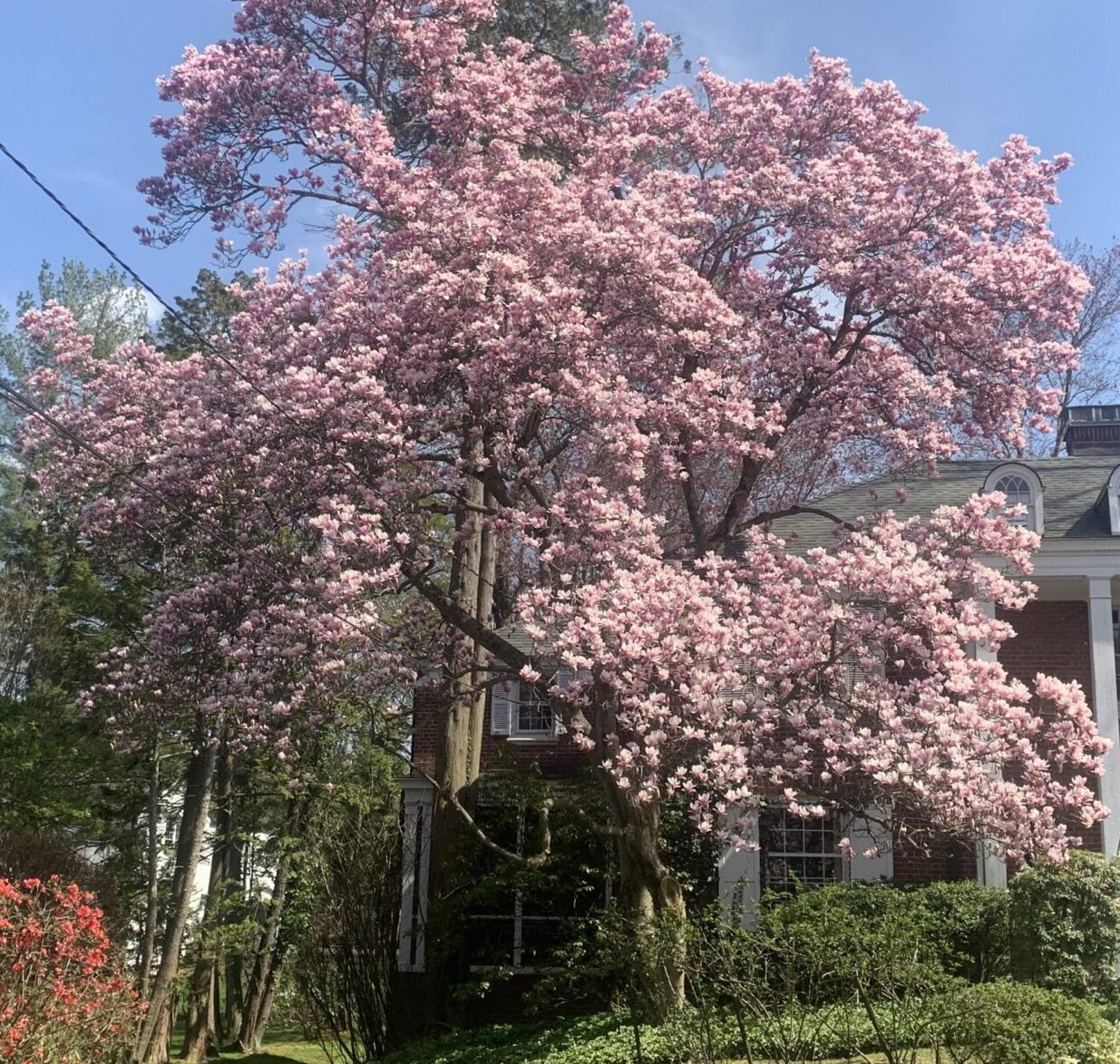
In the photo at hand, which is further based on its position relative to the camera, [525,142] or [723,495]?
[723,495]

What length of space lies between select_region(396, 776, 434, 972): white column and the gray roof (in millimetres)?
6287

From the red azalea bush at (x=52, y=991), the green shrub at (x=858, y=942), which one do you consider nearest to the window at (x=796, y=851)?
the green shrub at (x=858, y=942)

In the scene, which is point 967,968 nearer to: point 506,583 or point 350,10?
point 506,583

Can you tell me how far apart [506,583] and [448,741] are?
581 centimetres

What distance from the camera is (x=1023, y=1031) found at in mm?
8133

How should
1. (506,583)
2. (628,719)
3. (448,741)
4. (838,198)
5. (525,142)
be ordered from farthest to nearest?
(506,583), (448,741), (525,142), (838,198), (628,719)

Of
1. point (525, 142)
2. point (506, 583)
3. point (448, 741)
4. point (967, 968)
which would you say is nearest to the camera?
point (967, 968)

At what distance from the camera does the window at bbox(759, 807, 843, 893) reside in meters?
15.5

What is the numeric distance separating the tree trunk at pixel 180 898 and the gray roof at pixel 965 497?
10.1 meters

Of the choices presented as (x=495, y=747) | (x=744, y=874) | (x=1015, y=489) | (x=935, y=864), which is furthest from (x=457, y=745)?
(x=1015, y=489)

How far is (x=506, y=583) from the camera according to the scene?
22.0m

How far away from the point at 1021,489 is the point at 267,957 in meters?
18.4

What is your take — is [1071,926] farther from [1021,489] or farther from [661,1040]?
[1021,489]

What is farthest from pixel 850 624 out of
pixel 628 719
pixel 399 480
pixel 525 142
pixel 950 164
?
pixel 525 142
